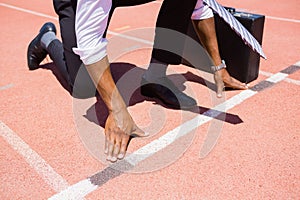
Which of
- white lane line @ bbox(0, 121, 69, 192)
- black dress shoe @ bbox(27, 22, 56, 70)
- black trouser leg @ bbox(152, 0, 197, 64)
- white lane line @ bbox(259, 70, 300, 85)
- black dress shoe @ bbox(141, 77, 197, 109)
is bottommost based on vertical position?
white lane line @ bbox(0, 121, 69, 192)

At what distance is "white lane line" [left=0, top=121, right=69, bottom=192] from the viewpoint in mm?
2133

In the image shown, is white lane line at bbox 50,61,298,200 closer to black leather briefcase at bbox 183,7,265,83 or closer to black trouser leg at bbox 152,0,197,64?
black leather briefcase at bbox 183,7,265,83

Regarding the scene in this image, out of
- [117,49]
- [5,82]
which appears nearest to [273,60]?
[117,49]

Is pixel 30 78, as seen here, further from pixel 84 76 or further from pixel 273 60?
pixel 273 60

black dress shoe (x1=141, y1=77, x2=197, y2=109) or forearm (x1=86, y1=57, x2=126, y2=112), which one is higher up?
forearm (x1=86, y1=57, x2=126, y2=112)

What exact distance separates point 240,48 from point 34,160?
196 cm

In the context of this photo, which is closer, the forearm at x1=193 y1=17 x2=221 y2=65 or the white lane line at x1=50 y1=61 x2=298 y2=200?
the white lane line at x1=50 y1=61 x2=298 y2=200

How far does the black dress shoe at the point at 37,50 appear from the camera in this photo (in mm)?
3671

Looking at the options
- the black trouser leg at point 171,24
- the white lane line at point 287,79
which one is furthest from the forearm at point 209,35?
the white lane line at point 287,79

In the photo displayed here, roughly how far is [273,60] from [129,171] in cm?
227

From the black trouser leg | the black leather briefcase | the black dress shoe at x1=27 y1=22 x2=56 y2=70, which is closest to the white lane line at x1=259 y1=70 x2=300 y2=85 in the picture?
the black leather briefcase

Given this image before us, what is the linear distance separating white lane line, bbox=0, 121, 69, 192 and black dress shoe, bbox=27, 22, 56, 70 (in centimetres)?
109

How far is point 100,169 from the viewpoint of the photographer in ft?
7.32

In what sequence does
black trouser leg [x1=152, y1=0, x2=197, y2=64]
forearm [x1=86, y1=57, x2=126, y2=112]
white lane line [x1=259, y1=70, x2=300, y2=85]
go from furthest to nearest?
white lane line [x1=259, y1=70, x2=300, y2=85], black trouser leg [x1=152, y1=0, x2=197, y2=64], forearm [x1=86, y1=57, x2=126, y2=112]
